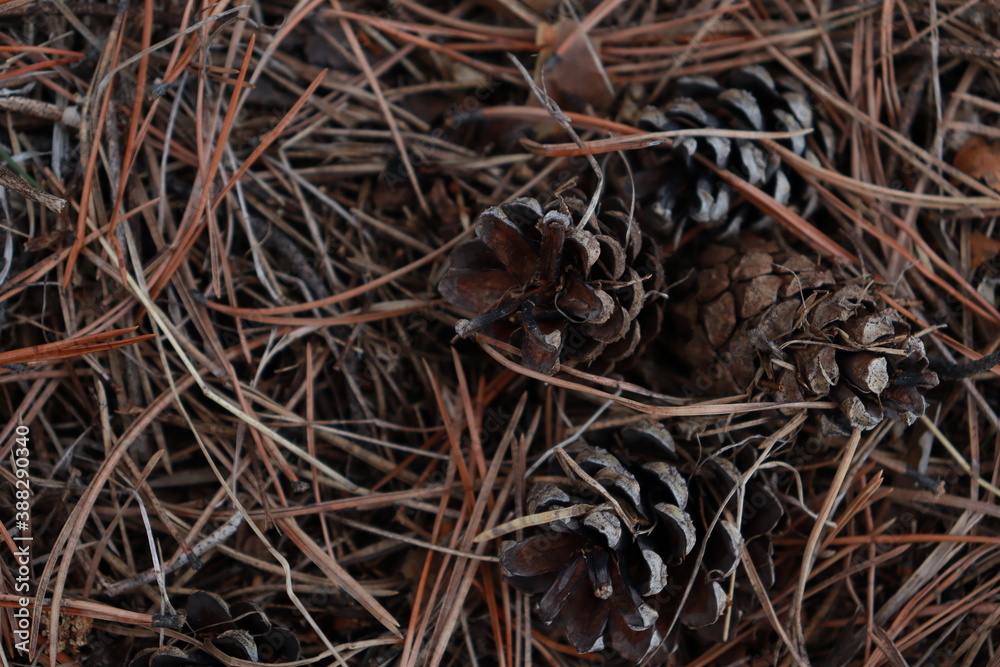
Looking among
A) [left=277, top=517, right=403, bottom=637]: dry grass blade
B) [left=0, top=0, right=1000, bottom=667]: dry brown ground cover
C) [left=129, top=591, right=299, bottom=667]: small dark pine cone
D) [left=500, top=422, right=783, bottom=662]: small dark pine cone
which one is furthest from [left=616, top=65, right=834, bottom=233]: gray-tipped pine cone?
[left=129, top=591, right=299, bottom=667]: small dark pine cone

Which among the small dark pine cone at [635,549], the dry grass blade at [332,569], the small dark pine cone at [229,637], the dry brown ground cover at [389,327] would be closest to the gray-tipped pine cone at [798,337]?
the dry brown ground cover at [389,327]

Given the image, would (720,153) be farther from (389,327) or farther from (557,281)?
(389,327)

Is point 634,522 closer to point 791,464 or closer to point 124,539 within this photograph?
point 791,464

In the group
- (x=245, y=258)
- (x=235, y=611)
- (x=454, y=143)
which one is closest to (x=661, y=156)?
(x=454, y=143)

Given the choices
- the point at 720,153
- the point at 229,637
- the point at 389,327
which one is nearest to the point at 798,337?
the point at 720,153

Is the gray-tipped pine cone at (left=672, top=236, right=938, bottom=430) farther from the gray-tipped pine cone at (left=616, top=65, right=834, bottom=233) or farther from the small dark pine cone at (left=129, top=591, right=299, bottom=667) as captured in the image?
the small dark pine cone at (left=129, top=591, right=299, bottom=667)

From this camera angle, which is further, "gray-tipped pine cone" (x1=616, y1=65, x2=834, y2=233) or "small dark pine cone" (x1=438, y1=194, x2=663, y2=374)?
"gray-tipped pine cone" (x1=616, y1=65, x2=834, y2=233)
